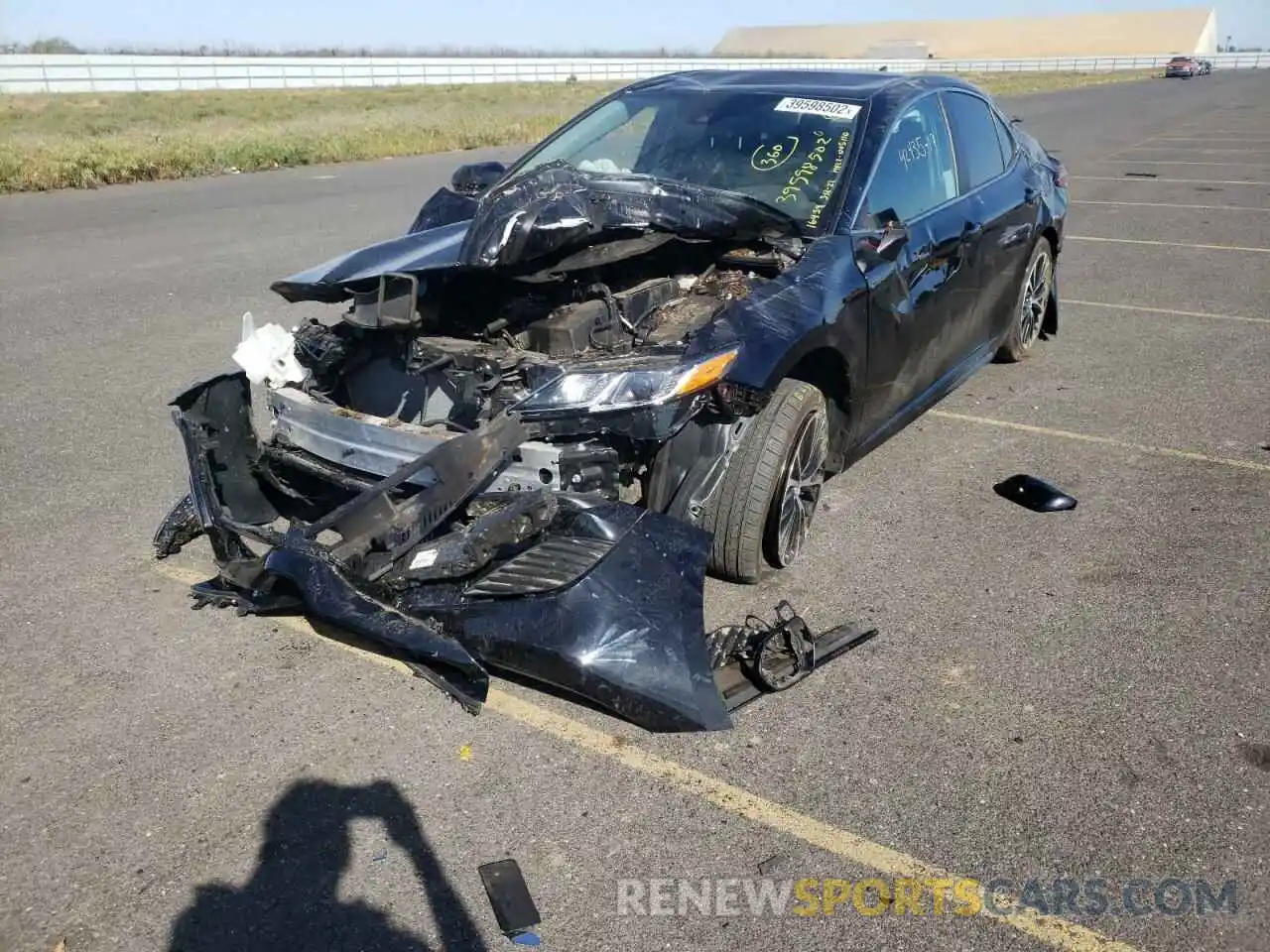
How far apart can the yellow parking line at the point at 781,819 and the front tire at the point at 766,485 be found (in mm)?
847

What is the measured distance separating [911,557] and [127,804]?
294 cm

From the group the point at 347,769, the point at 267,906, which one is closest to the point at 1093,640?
the point at 347,769

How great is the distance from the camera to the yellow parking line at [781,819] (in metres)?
2.53

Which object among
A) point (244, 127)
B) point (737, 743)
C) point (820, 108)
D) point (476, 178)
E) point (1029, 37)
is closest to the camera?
point (737, 743)

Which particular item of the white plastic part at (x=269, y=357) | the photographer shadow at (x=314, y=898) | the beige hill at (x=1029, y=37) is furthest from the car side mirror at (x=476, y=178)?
the beige hill at (x=1029, y=37)

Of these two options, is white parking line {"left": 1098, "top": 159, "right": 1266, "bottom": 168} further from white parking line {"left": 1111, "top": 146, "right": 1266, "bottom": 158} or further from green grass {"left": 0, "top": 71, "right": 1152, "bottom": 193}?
green grass {"left": 0, "top": 71, "right": 1152, "bottom": 193}

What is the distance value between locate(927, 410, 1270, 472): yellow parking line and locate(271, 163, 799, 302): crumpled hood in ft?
7.36

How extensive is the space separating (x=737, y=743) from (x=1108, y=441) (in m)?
3.46

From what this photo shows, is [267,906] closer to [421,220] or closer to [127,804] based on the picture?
[127,804]

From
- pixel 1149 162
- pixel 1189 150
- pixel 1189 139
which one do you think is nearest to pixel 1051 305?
pixel 1149 162

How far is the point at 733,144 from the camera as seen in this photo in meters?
4.91

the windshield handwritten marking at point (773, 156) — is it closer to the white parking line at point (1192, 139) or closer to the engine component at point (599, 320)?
the engine component at point (599, 320)

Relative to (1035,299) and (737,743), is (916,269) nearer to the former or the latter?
(737,743)

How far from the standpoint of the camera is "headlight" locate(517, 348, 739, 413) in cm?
339
